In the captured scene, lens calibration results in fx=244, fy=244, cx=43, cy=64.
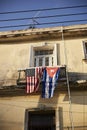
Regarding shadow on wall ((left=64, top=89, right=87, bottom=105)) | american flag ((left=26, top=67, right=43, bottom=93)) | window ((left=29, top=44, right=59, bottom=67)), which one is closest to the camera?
shadow on wall ((left=64, top=89, right=87, bottom=105))

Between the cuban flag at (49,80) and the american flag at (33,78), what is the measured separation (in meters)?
0.29

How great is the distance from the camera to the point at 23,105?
11883mm

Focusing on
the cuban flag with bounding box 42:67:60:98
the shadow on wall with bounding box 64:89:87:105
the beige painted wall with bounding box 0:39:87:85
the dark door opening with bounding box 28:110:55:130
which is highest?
the beige painted wall with bounding box 0:39:87:85

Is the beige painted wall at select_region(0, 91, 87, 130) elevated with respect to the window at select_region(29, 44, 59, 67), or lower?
lower

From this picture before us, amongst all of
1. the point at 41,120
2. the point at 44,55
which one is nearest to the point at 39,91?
the point at 41,120

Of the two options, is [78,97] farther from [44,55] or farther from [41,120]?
[44,55]

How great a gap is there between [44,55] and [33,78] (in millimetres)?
2635

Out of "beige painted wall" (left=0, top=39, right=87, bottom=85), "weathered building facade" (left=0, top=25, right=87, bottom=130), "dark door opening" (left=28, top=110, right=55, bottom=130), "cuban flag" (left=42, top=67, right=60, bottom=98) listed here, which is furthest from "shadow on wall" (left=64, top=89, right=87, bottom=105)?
"beige painted wall" (left=0, top=39, right=87, bottom=85)

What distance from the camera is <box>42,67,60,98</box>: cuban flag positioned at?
11.5 m

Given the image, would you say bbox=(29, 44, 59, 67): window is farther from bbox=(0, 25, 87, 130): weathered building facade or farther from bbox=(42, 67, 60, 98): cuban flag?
bbox=(42, 67, 60, 98): cuban flag

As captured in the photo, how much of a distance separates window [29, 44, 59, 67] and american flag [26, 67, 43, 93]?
107cm

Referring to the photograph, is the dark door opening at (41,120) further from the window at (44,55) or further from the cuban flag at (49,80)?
the window at (44,55)

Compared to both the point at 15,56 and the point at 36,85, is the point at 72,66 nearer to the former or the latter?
the point at 36,85

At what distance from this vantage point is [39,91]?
1208cm
